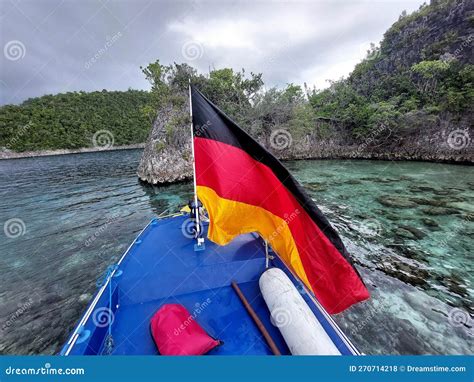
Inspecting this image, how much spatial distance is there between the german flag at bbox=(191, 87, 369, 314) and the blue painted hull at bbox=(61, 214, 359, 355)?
2.22 ft

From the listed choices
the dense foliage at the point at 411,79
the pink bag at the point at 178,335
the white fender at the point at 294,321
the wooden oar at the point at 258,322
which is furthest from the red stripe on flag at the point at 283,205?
the dense foliage at the point at 411,79

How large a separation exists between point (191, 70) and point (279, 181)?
1084 inches

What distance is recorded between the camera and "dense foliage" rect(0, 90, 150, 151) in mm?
58875

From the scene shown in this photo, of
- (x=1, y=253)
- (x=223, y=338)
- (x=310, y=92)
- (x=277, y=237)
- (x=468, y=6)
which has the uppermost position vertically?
(x=468, y=6)

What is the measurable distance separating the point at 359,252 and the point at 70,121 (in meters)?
86.4

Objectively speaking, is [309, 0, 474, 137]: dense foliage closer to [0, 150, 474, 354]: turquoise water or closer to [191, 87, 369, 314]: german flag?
[0, 150, 474, 354]: turquoise water

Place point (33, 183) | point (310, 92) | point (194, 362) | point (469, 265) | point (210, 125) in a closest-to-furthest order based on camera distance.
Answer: point (194, 362) < point (210, 125) < point (469, 265) < point (33, 183) < point (310, 92)

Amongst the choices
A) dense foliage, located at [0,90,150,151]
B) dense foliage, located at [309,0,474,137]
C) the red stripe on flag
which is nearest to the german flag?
the red stripe on flag

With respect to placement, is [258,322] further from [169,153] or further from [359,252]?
[169,153]

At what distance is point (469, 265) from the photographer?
6051mm

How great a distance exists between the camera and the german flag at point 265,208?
8.60 feet

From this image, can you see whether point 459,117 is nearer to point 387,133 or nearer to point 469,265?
point 387,133

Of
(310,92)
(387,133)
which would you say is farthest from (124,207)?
(310,92)

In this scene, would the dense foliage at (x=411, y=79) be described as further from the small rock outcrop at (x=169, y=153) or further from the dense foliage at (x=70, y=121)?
the dense foliage at (x=70, y=121)
